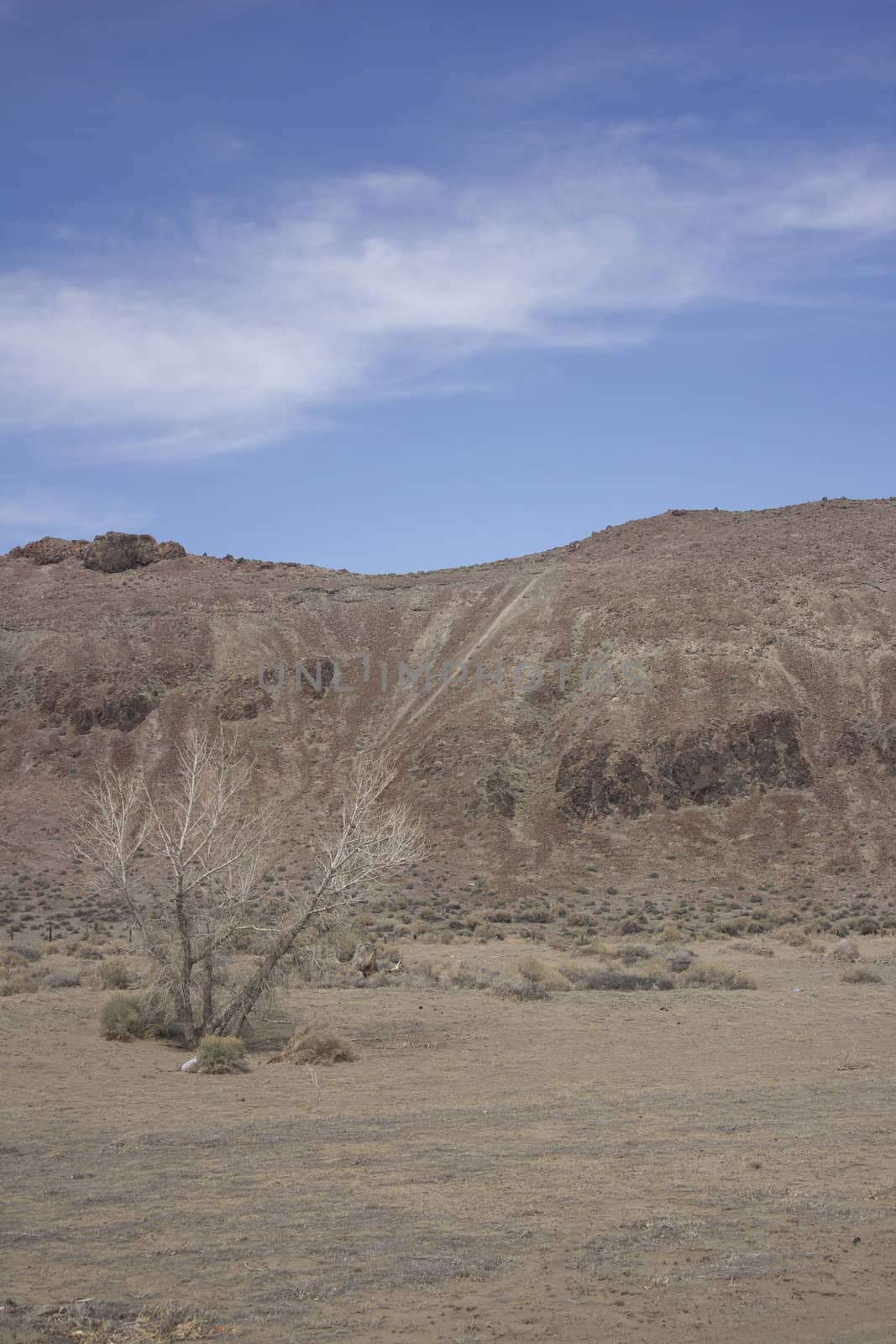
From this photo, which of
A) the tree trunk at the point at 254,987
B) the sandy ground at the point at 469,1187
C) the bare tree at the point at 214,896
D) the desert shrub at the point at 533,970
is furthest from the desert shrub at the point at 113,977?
the desert shrub at the point at 533,970

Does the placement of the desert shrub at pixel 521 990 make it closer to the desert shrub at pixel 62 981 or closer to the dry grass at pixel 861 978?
the dry grass at pixel 861 978

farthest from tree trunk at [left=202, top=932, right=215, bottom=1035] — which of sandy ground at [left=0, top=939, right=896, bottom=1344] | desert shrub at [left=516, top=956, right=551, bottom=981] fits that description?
desert shrub at [left=516, top=956, right=551, bottom=981]

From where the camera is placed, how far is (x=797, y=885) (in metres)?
42.1

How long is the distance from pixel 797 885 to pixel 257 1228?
35968mm

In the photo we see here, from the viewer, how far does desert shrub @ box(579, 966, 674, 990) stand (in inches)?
943

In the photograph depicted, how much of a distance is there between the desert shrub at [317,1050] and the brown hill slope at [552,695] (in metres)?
23.9

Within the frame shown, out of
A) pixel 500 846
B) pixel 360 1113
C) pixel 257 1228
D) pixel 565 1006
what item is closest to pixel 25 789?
pixel 500 846

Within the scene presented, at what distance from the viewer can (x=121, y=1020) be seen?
1795 centimetres

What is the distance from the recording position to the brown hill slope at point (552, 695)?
47.0 m

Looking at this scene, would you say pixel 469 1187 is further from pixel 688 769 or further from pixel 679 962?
pixel 688 769

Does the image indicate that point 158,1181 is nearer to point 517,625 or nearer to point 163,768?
point 163,768

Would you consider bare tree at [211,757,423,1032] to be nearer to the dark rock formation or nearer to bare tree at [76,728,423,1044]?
bare tree at [76,728,423,1044]

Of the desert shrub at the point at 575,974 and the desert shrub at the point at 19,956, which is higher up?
the desert shrub at the point at 19,956

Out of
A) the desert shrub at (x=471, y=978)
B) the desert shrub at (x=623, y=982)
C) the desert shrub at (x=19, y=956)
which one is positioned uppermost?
the desert shrub at (x=19, y=956)
